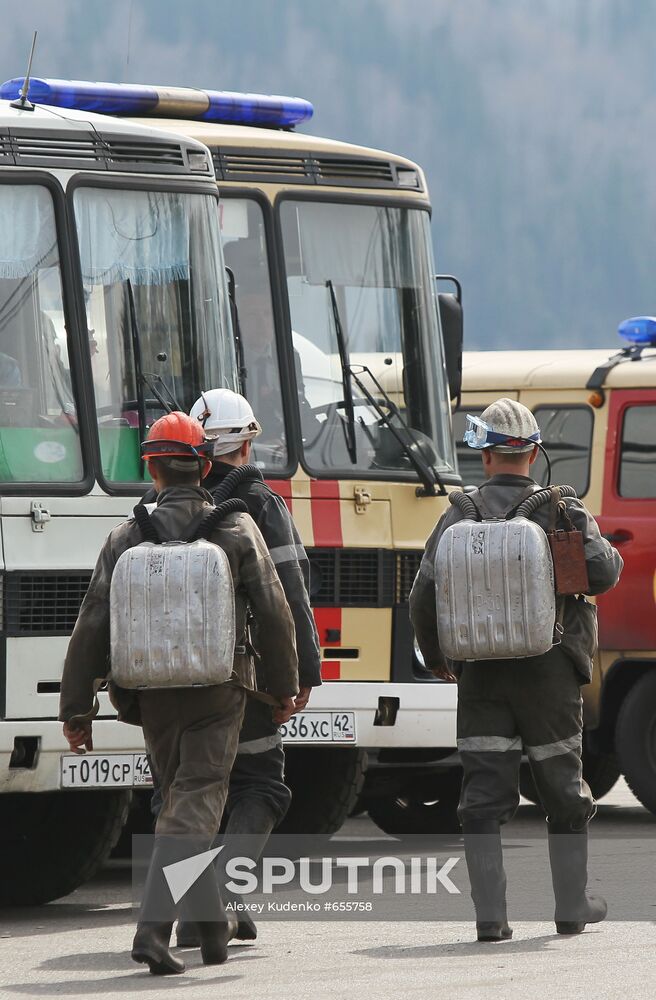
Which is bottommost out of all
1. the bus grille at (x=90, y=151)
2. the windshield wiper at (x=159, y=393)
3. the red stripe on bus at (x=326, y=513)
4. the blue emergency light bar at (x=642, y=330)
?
the red stripe on bus at (x=326, y=513)

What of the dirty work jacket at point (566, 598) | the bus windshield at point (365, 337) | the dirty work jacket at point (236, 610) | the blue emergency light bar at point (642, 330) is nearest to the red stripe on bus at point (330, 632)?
the bus windshield at point (365, 337)

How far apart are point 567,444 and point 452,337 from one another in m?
1.65

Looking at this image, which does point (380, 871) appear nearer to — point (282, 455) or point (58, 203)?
point (282, 455)

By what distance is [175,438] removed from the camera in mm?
7281

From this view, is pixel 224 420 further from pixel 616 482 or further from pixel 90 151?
pixel 616 482

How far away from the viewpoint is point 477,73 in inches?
1796

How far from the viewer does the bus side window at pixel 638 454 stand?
12.0 m

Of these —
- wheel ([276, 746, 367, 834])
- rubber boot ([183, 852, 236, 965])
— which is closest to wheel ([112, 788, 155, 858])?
wheel ([276, 746, 367, 834])

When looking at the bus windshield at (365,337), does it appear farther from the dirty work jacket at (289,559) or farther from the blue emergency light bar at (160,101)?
the dirty work jacket at (289,559)

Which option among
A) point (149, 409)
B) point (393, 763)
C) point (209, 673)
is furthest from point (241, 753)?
point (393, 763)

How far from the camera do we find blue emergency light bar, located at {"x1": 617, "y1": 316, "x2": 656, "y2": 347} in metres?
12.6

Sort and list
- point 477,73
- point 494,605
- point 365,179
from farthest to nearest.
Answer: point 477,73
point 365,179
point 494,605

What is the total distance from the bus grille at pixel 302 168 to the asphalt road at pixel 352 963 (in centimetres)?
357

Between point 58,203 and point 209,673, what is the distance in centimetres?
285
